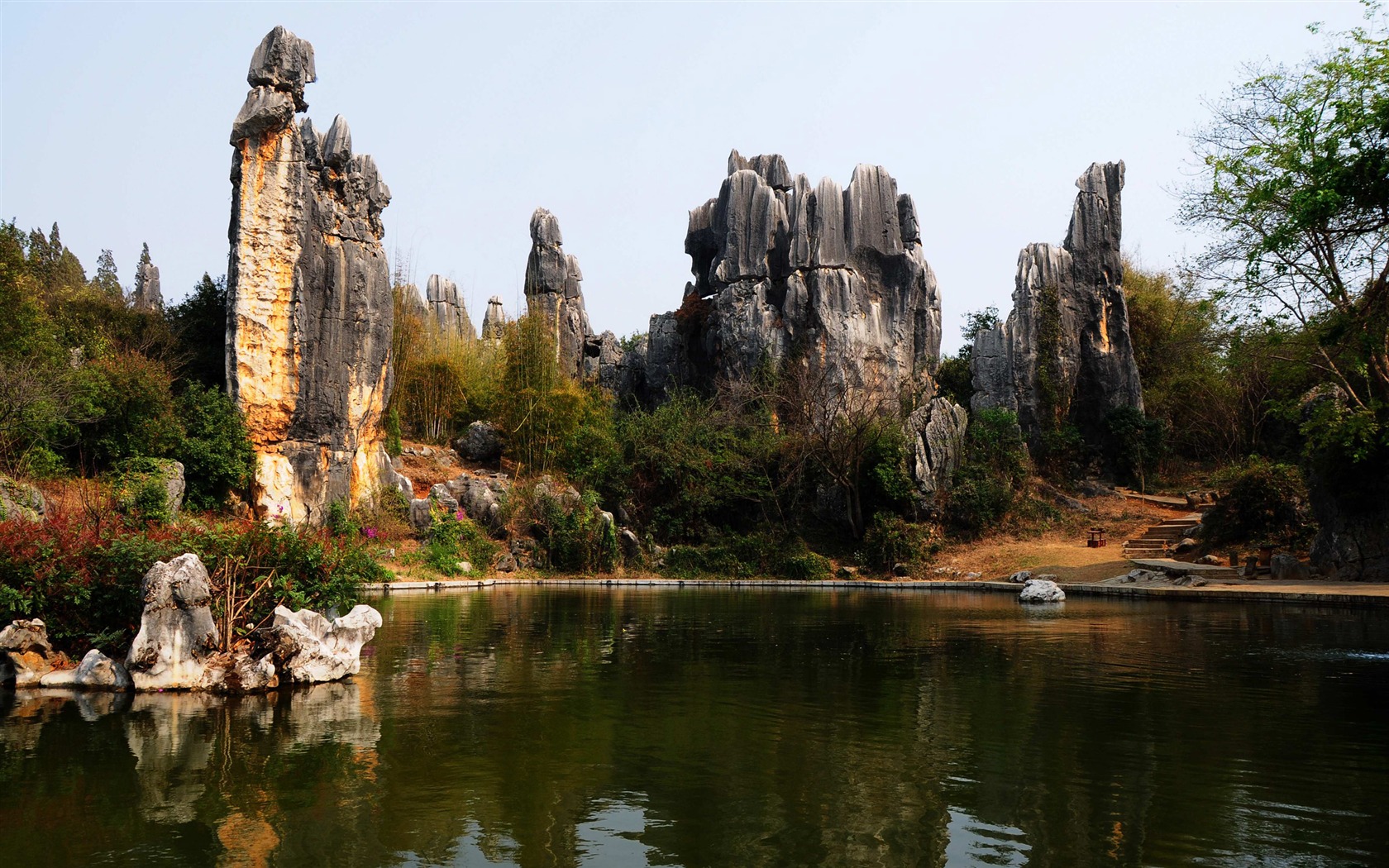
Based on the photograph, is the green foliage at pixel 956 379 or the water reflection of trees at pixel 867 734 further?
the green foliage at pixel 956 379

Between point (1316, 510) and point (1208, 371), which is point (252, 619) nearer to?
point (1316, 510)

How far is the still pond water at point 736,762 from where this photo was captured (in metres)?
4.58

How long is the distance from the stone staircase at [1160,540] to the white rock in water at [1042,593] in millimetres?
5384

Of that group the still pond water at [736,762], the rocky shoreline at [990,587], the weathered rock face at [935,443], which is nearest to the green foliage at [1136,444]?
the weathered rock face at [935,443]

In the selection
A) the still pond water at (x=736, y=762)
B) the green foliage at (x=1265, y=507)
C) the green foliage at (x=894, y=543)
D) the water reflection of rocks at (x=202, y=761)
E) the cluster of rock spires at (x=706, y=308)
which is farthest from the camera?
the green foliage at (x=894, y=543)

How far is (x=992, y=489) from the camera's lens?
25641mm

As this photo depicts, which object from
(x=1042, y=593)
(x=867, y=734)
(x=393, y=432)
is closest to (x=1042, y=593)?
(x=1042, y=593)

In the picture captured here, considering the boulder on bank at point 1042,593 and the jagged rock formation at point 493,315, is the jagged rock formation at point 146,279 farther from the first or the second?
the boulder on bank at point 1042,593

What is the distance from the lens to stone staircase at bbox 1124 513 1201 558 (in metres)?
22.6

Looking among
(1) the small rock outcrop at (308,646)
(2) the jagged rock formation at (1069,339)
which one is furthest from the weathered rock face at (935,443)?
(1) the small rock outcrop at (308,646)

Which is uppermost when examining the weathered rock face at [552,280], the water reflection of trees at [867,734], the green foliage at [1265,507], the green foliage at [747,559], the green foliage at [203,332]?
the weathered rock face at [552,280]

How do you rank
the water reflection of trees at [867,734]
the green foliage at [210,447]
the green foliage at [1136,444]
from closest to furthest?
the water reflection of trees at [867,734] < the green foliage at [210,447] < the green foliage at [1136,444]

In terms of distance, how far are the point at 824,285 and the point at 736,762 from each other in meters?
27.8

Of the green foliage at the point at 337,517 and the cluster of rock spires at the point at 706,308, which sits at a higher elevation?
the cluster of rock spires at the point at 706,308
